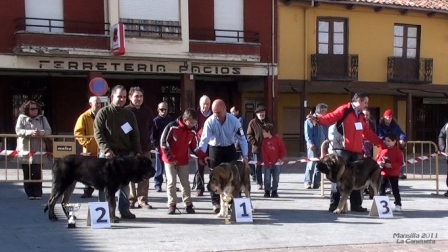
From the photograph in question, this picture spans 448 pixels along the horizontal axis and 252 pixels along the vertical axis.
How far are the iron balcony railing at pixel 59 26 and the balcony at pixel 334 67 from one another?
927cm

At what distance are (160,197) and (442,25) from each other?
21.1m

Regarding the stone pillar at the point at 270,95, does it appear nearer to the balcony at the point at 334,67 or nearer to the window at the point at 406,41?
the balcony at the point at 334,67

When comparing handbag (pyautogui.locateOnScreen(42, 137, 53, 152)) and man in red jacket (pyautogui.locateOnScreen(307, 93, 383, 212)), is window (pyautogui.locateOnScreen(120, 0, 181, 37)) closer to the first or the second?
handbag (pyautogui.locateOnScreen(42, 137, 53, 152))

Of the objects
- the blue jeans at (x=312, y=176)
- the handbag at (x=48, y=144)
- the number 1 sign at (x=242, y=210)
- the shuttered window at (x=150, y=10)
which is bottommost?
the blue jeans at (x=312, y=176)

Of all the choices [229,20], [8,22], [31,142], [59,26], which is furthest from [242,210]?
[229,20]

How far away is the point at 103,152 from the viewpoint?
9.02 meters

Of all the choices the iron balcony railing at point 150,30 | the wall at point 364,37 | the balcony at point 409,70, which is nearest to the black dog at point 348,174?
the iron balcony railing at point 150,30

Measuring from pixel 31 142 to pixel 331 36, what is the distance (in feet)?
57.8

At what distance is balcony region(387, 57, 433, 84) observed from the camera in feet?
90.4

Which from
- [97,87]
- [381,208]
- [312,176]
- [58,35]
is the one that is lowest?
[312,176]

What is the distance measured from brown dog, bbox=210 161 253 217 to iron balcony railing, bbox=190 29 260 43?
14.2 m

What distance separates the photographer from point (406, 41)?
2806 centimetres

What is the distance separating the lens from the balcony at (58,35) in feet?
66.6

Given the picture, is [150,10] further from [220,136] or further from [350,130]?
[350,130]
